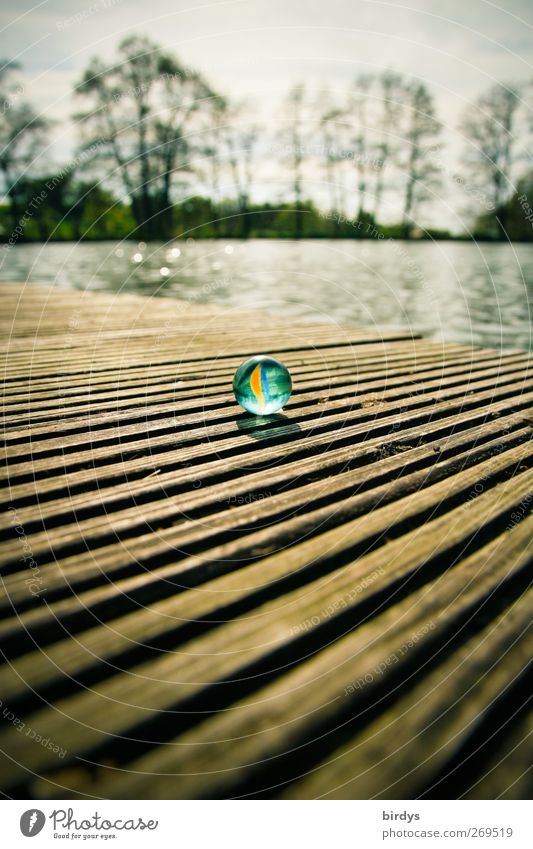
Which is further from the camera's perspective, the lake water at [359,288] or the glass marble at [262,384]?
the lake water at [359,288]

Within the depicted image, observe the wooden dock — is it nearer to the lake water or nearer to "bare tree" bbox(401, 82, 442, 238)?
the lake water

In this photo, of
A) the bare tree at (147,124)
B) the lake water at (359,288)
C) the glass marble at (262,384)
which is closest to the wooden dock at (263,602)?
the glass marble at (262,384)

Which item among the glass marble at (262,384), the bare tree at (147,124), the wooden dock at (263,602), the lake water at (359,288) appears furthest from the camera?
the bare tree at (147,124)

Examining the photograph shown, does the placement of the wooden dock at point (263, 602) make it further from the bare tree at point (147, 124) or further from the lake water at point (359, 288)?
the bare tree at point (147, 124)

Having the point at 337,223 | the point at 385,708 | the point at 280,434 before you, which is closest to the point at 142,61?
the point at 337,223

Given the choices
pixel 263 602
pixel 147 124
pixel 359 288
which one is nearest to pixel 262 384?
pixel 263 602

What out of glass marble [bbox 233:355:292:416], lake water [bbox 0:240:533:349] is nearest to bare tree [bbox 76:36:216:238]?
lake water [bbox 0:240:533:349]

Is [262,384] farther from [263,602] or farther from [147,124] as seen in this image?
[147,124]
